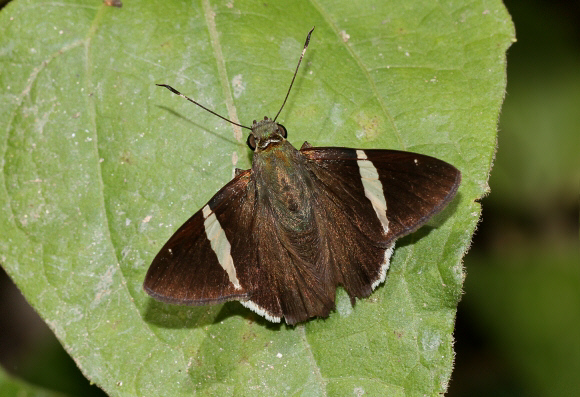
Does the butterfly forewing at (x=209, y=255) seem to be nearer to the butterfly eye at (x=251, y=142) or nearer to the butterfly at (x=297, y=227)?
the butterfly at (x=297, y=227)

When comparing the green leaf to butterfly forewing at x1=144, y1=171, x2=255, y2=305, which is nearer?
butterfly forewing at x1=144, y1=171, x2=255, y2=305

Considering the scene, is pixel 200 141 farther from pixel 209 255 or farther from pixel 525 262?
pixel 525 262

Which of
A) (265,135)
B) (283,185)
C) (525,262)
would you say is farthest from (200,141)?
(525,262)

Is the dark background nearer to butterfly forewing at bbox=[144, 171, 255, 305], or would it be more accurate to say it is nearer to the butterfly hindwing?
the butterfly hindwing

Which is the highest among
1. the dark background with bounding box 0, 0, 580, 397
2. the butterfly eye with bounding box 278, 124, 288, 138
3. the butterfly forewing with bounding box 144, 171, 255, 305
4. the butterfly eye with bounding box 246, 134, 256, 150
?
the butterfly eye with bounding box 278, 124, 288, 138

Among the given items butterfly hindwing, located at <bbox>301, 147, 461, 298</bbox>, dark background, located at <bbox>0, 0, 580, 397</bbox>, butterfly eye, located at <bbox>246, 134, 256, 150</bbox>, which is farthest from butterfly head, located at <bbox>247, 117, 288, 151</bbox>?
dark background, located at <bbox>0, 0, 580, 397</bbox>

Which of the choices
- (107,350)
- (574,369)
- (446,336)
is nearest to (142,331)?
(107,350)
